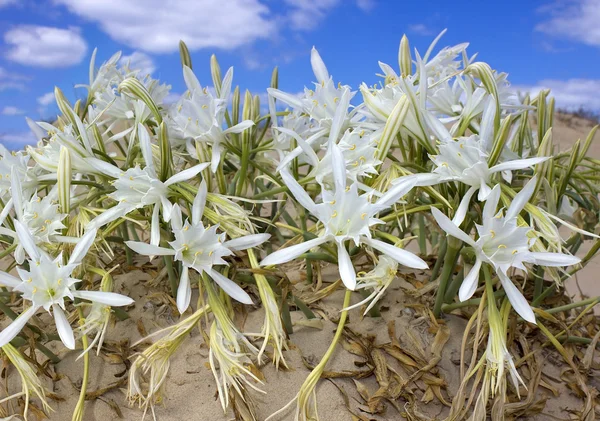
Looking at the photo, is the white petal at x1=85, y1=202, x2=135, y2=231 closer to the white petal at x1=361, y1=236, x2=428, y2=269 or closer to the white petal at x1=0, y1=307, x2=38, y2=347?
the white petal at x1=0, y1=307, x2=38, y2=347

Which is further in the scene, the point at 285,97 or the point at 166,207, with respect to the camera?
the point at 285,97

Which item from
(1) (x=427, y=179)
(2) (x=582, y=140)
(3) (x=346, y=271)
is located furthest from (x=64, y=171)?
(2) (x=582, y=140)

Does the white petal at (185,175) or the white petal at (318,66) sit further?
the white petal at (318,66)

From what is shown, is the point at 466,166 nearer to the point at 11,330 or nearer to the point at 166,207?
the point at 166,207

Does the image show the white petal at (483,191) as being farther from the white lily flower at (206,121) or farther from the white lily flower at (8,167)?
the white lily flower at (8,167)

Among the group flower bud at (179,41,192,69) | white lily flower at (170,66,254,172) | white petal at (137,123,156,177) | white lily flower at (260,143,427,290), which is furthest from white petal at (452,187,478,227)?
flower bud at (179,41,192,69)

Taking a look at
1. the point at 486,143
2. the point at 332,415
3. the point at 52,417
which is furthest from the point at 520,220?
the point at 52,417

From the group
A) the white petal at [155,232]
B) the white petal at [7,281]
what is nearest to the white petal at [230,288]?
the white petal at [155,232]
